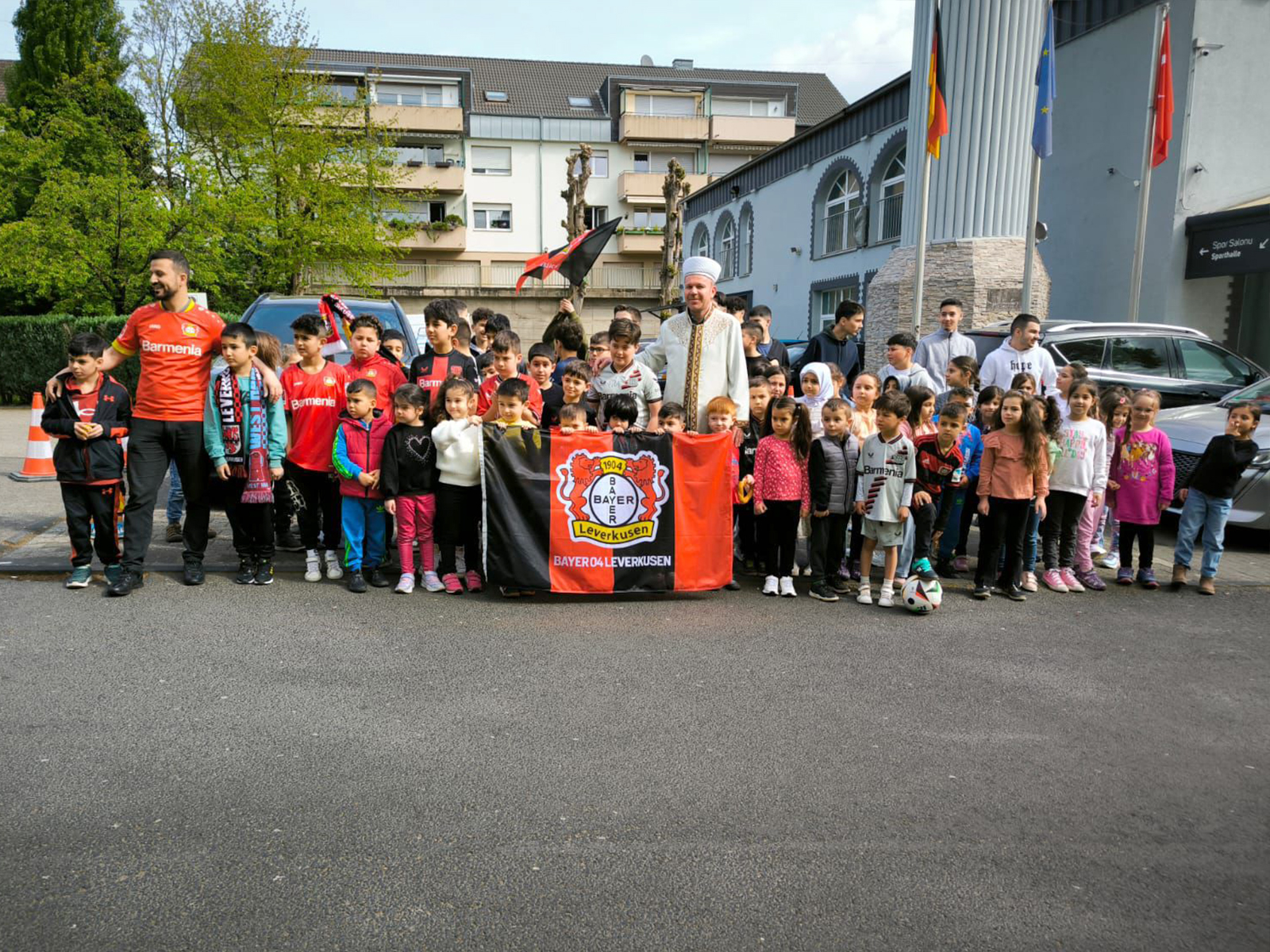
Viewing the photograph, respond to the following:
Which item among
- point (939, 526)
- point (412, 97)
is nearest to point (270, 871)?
point (939, 526)

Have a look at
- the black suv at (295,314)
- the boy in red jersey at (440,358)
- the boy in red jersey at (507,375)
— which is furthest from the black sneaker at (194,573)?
the black suv at (295,314)

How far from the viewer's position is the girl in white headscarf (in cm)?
726

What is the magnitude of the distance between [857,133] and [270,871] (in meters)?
27.3

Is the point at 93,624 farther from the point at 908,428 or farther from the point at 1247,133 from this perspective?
the point at 1247,133

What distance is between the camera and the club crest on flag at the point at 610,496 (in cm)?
656

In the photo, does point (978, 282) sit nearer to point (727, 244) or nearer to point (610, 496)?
point (610, 496)

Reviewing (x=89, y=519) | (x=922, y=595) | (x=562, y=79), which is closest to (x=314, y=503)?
(x=89, y=519)

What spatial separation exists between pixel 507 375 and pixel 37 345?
19.1m

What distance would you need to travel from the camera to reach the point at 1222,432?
8.76 meters

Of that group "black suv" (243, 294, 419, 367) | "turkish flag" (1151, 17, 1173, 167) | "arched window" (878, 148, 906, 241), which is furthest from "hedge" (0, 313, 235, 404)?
"turkish flag" (1151, 17, 1173, 167)

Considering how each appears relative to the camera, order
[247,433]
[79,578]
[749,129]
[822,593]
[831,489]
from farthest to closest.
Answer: [749,129] → [831,489] → [822,593] → [247,433] → [79,578]

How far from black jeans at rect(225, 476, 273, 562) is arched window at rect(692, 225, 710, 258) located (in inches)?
1451

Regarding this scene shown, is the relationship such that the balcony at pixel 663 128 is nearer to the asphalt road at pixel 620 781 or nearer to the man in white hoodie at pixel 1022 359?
the man in white hoodie at pixel 1022 359

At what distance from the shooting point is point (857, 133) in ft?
88.4
